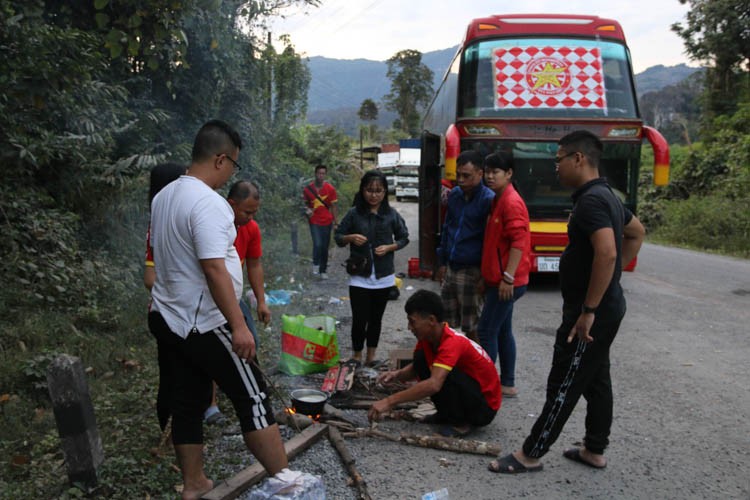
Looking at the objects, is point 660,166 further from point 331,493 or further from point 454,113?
point 331,493

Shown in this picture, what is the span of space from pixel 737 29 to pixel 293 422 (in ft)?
87.1

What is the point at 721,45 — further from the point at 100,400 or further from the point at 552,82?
the point at 100,400

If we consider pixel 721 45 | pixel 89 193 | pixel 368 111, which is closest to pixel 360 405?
pixel 89 193

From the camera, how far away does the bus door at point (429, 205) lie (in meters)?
10.1

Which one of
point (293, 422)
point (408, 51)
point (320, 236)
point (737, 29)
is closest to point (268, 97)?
point (320, 236)

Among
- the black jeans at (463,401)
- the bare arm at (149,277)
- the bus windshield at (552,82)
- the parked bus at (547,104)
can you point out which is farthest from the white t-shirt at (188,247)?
the bus windshield at (552,82)

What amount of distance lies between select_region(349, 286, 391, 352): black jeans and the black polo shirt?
85.4 inches

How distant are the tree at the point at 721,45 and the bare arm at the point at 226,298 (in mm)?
26702

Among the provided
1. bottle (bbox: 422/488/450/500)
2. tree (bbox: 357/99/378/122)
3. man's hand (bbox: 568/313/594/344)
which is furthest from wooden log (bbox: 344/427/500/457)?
tree (bbox: 357/99/378/122)

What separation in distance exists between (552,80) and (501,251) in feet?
18.1

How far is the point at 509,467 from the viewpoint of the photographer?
373 cm

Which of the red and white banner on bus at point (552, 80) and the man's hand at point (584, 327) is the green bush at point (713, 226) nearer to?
the red and white banner on bus at point (552, 80)

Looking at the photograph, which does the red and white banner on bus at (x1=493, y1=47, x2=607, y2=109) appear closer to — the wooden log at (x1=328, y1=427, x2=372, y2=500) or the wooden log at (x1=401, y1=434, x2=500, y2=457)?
the wooden log at (x1=401, y1=434, x2=500, y2=457)

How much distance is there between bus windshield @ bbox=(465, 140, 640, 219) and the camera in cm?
918
